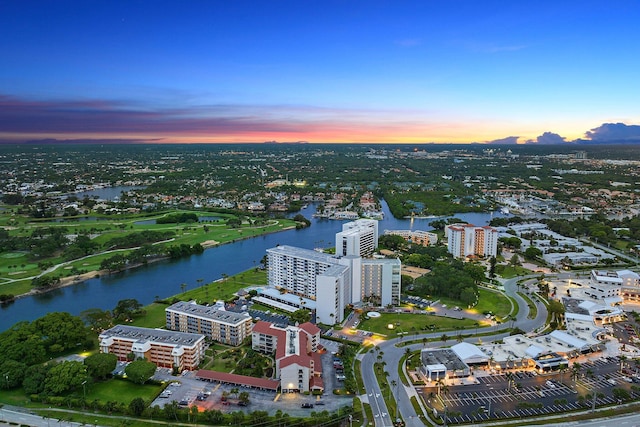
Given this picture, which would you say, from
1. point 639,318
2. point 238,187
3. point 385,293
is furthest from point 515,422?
point 238,187

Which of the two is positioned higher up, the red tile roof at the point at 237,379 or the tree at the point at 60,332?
the tree at the point at 60,332

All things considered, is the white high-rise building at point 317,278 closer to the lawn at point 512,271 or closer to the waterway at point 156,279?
the waterway at point 156,279

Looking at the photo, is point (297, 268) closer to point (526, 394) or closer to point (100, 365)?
point (100, 365)

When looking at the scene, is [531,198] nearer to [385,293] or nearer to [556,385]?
[385,293]

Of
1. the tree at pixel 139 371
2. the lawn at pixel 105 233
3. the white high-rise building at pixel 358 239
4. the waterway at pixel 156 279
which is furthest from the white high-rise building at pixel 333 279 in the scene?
the tree at pixel 139 371

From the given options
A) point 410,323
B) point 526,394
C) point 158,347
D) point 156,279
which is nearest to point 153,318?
point 158,347

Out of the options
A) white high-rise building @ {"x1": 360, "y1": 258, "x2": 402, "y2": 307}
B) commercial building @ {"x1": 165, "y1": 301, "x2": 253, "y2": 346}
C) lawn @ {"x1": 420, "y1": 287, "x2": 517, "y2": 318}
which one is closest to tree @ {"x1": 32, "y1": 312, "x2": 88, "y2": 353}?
commercial building @ {"x1": 165, "y1": 301, "x2": 253, "y2": 346}

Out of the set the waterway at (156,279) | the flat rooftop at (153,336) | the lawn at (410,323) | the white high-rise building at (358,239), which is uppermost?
the white high-rise building at (358,239)
